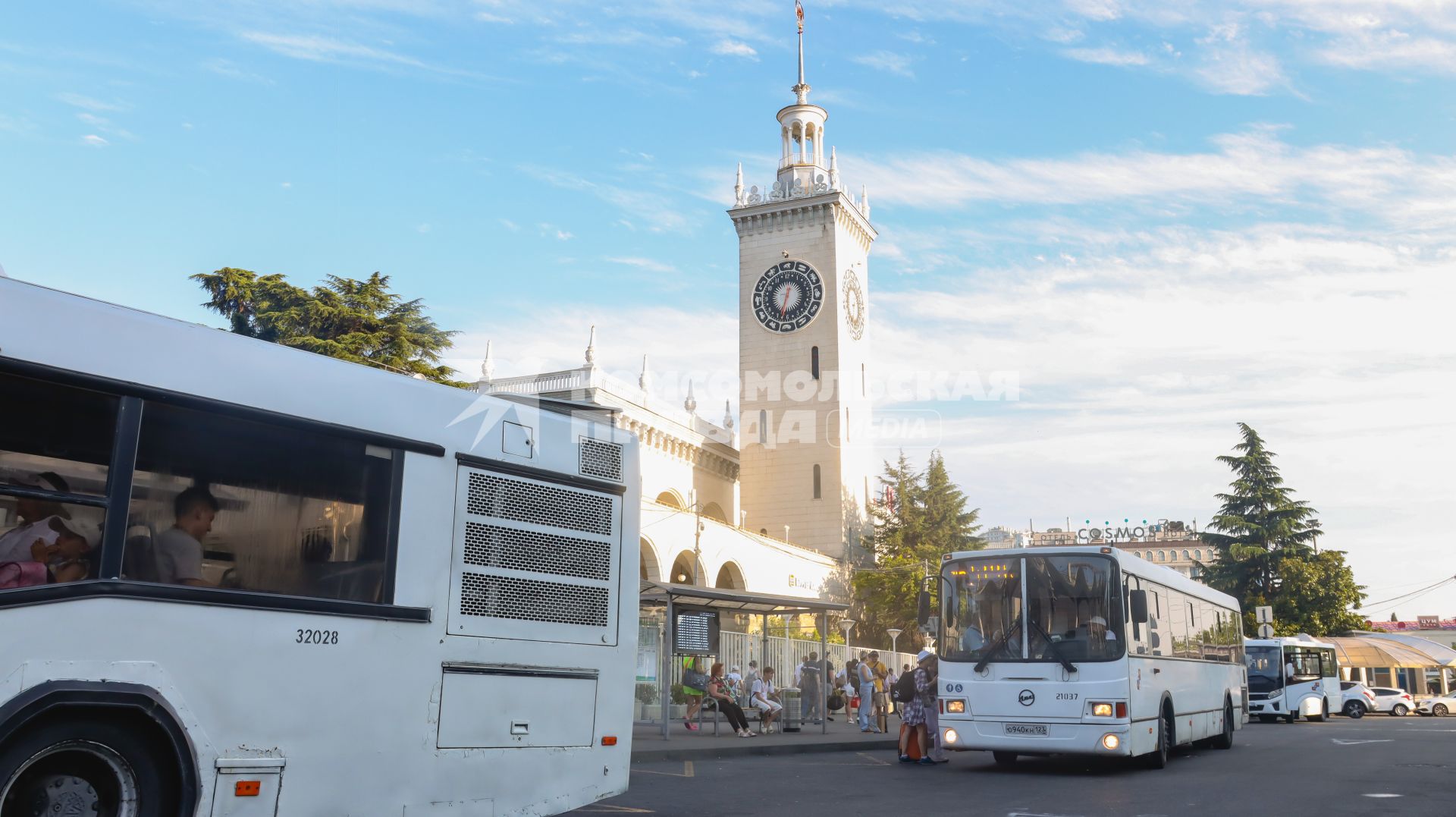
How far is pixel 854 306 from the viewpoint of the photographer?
63.9 metres

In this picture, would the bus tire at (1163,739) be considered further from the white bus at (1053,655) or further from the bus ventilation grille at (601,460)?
the bus ventilation grille at (601,460)

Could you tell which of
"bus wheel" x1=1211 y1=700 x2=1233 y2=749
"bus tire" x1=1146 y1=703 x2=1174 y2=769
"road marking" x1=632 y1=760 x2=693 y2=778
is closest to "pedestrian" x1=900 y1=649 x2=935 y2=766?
"bus tire" x1=1146 y1=703 x2=1174 y2=769

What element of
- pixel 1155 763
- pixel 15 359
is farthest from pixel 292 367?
pixel 1155 763

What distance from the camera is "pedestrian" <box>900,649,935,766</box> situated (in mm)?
16281

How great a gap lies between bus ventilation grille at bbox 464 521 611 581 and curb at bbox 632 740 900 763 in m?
8.33

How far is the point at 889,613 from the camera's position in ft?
185

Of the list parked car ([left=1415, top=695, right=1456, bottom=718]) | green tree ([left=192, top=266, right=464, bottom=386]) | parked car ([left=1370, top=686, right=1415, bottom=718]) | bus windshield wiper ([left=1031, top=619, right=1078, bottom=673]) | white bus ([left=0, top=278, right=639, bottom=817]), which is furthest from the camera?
parked car ([left=1415, top=695, right=1456, bottom=718])

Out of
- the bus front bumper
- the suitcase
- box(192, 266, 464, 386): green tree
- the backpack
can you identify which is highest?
box(192, 266, 464, 386): green tree

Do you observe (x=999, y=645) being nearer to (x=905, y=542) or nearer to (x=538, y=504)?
(x=538, y=504)

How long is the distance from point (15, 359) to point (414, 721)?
2859 mm

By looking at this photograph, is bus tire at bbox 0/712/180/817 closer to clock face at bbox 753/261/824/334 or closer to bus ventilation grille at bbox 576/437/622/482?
bus ventilation grille at bbox 576/437/622/482

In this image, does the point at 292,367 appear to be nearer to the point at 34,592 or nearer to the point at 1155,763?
the point at 34,592

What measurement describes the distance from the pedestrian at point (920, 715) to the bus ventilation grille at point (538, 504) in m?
9.22

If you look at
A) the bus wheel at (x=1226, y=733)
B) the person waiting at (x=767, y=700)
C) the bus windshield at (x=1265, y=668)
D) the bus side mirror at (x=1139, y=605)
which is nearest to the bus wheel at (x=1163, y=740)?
the bus side mirror at (x=1139, y=605)
